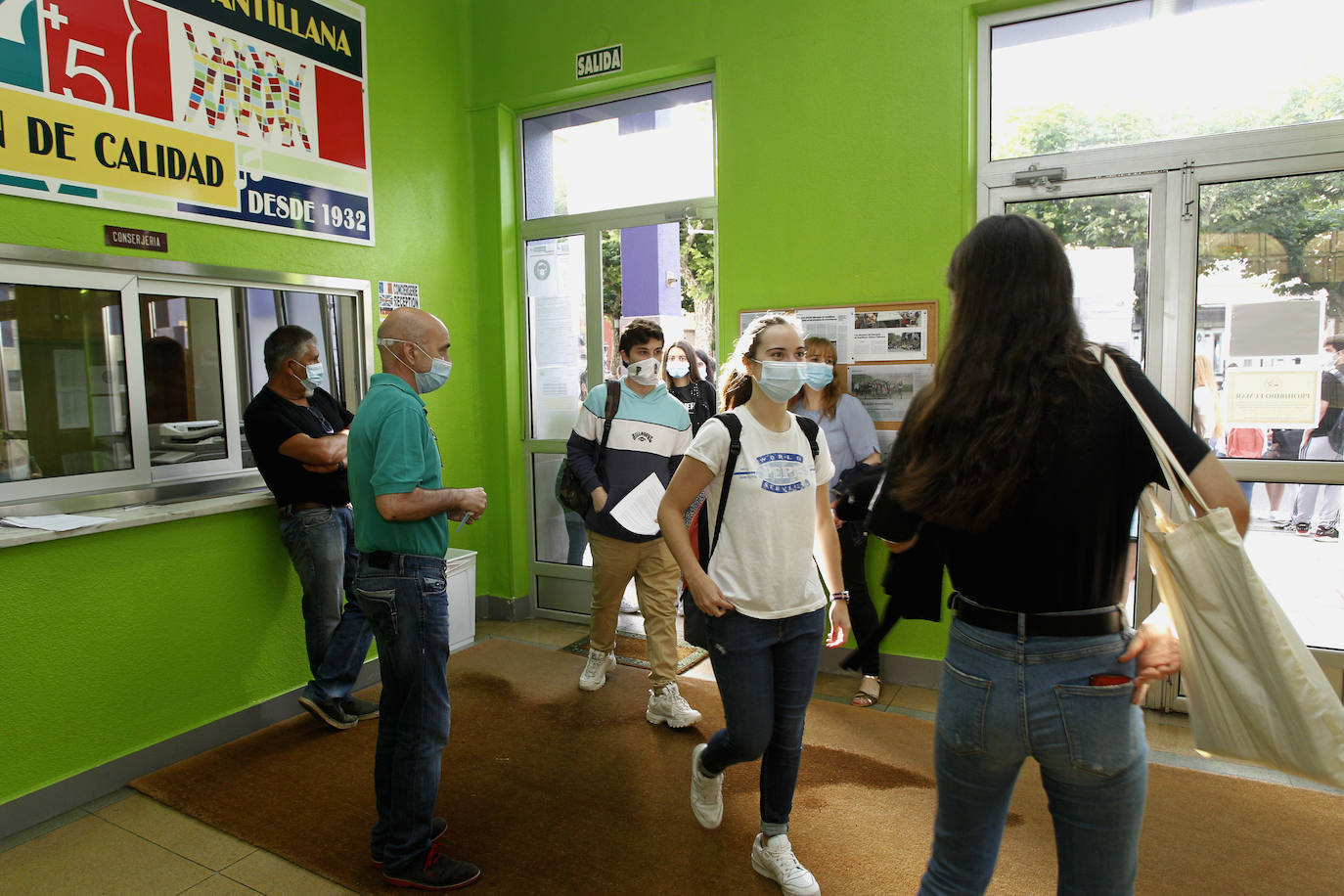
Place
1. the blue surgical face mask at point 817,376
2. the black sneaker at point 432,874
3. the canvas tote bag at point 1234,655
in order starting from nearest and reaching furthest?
the canvas tote bag at point 1234,655 → the blue surgical face mask at point 817,376 → the black sneaker at point 432,874

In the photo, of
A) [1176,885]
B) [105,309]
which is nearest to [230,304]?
[105,309]

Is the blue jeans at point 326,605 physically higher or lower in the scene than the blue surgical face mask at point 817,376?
lower

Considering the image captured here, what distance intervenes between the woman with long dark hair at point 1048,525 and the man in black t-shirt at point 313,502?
8.93 feet

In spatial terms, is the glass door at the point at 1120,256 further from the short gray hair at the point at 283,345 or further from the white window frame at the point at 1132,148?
the short gray hair at the point at 283,345

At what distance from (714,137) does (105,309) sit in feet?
9.43

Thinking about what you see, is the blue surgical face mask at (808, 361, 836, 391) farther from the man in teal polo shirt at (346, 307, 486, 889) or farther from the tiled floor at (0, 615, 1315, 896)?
the tiled floor at (0, 615, 1315, 896)

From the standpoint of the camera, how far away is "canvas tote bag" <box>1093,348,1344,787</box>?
1140mm

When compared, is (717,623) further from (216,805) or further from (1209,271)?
(1209,271)

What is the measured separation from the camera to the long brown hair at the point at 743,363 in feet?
7.44

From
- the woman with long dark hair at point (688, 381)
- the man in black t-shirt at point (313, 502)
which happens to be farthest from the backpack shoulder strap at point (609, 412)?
the man in black t-shirt at point (313, 502)

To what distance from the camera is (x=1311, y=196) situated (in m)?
3.21

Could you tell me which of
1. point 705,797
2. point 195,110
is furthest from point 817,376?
point 195,110

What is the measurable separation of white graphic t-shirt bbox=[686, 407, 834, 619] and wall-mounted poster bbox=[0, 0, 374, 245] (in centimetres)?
253

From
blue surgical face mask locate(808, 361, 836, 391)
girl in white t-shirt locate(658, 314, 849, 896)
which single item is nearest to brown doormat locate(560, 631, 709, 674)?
girl in white t-shirt locate(658, 314, 849, 896)
